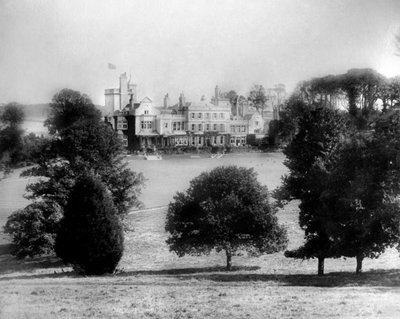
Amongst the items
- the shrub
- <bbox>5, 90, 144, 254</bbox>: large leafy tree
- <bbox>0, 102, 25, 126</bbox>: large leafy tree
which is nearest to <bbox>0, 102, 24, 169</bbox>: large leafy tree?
<bbox>0, 102, 25, 126</bbox>: large leafy tree

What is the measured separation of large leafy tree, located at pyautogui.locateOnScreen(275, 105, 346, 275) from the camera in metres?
20.7

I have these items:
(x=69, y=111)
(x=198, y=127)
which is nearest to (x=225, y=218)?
(x=69, y=111)

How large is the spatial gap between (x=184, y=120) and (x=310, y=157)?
957 centimetres

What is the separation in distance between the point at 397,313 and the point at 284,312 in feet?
7.69

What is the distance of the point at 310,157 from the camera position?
21.3 meters

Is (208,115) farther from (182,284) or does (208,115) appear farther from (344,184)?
(182,284)

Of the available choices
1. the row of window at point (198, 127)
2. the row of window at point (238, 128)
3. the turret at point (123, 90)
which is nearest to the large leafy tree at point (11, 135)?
the turret at point (123, 90)

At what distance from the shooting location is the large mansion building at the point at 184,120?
26.3 meters

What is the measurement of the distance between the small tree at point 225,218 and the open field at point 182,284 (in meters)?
0.90

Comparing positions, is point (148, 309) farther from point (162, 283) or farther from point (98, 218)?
point (98, 218)

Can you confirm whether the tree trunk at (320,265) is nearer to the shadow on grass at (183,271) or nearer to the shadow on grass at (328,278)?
the shadow on grass at (328,278)

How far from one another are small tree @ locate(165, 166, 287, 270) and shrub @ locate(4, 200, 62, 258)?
461cm

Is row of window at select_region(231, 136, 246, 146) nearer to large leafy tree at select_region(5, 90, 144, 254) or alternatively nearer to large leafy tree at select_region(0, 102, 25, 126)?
large leafy tree at select_region(5, 90, 144, 254)

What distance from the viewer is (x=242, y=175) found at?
75.9 feet
